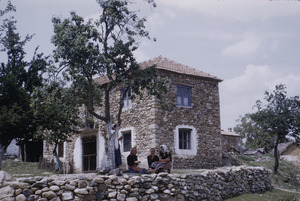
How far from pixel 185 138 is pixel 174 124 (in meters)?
1.35

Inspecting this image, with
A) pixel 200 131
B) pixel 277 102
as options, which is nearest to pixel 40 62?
pixel 200 131

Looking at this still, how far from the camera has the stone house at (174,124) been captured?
1856cm

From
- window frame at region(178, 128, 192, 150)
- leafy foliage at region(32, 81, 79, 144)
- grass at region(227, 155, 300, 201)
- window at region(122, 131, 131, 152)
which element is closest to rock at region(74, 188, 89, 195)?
leafy foliage at region(32, 81, 79, 144)

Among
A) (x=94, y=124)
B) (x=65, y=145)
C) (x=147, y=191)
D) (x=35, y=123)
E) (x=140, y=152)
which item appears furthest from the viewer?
(x=65, y=145)

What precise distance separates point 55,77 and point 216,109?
36.5 feet

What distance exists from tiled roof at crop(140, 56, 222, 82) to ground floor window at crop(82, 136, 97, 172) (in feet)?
20.9

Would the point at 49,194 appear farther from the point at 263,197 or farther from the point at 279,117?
the point at 279,117

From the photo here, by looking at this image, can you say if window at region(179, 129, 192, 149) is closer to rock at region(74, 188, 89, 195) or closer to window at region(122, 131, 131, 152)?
window at region(122, 131, 131, 152)

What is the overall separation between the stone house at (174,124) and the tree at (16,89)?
506cm

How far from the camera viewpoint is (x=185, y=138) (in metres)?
19.8

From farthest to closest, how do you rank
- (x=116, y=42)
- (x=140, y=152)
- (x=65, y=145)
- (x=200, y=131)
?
(x=65, y=145)
(x=200, y=131)
(x=140, y=152)
(x=116, y=42)

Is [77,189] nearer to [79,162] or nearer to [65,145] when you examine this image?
[79,162]

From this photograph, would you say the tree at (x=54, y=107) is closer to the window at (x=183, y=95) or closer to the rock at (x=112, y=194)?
the rock at (x=112, y=194)

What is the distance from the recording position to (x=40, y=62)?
62.0ft
